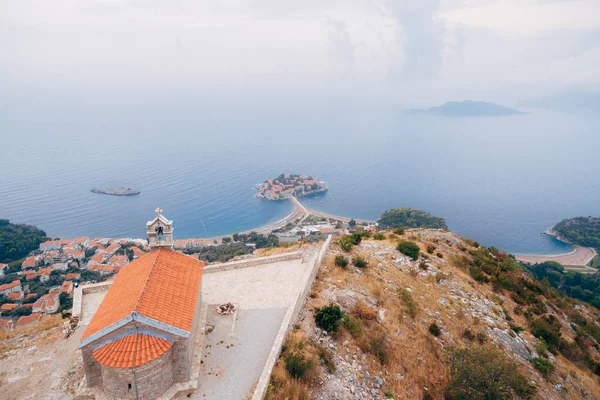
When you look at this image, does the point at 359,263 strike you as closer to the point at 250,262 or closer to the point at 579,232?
the point at 250,262

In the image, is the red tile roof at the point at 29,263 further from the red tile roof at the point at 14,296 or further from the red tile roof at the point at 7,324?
the red tile roof at the point at 7,324

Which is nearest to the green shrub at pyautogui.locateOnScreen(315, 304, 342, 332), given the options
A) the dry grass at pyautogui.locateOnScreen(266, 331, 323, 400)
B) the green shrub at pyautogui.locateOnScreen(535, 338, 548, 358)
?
the dry grass at pyautogui.locateOnScreen(266, 331, 323, 400)

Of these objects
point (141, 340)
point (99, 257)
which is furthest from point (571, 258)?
point (99, 257)

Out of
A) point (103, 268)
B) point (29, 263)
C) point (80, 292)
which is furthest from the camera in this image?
point (29, 263)

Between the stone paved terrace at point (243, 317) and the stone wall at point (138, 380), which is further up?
the stone wall at point (138, 380)

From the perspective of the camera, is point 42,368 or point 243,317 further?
point 243,317

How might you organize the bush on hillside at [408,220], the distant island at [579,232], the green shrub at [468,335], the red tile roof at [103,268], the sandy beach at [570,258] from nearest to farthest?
1. the green shrub at [468,335]
2. the red tile roof at [103,268]
3. the sandy beach at [570,258]
4. the bush on hillside at [408,220]
5. the distant island at [579,232]

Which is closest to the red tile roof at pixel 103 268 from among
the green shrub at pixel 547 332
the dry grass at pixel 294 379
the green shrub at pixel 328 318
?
the green shrub at pixel 328 318

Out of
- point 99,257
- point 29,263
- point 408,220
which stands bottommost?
point 29,263
